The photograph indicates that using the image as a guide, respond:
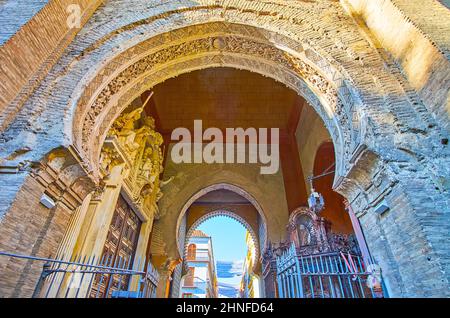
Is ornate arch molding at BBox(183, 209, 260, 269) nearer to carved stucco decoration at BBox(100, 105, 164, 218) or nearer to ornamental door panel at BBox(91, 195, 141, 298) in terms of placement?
carved stucco decoration at BBox(100, 105, 164, 218)

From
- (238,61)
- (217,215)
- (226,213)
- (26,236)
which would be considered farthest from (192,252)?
(26,236)

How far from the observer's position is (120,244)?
6004 millimetres

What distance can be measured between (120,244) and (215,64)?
480 cm

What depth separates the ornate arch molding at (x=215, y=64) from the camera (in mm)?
3818

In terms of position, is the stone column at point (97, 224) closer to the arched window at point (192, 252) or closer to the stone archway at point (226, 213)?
the stone archway at point (226, 213)

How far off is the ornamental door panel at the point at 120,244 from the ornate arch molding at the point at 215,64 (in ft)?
7.95

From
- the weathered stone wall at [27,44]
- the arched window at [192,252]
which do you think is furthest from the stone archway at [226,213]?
the arched window at [192,252]

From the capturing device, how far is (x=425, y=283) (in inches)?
96.6

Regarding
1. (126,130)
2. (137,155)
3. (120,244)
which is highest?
(137,155)

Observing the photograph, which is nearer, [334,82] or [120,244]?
[334,82]

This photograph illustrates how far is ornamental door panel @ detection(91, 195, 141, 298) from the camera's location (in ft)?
17.4

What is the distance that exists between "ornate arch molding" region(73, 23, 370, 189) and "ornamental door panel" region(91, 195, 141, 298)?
2.42 meters

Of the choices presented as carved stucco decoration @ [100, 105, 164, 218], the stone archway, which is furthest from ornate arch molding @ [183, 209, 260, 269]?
carved stucco decoration @ [100, 105, 164, 218]

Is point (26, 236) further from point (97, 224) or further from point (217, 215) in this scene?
point (217, 215)
